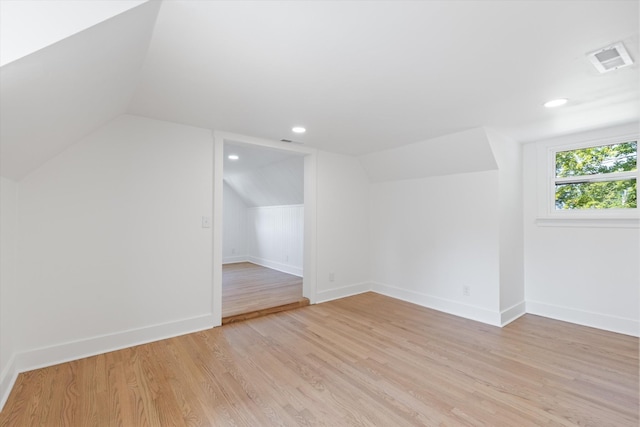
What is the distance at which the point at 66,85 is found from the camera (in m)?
1.44

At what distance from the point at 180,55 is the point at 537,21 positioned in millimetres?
1891

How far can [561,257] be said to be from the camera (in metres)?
3.33

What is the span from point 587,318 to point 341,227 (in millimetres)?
3009

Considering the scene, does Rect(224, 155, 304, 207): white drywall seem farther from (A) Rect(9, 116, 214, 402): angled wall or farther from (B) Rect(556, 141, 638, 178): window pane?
(B) Rect(556, 141, 638, 178): window pane

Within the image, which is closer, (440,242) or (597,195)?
(597,195)

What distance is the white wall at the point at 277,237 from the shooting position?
221 inches

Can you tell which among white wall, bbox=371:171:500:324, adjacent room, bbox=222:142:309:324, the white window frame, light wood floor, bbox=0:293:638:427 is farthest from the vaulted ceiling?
light wood floor, bbox=0:293:638:427

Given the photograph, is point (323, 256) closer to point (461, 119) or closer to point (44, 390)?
point (461, 119)

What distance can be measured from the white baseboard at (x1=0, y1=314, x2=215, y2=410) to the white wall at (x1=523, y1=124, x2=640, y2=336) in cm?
391

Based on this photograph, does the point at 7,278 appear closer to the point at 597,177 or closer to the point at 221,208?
the point at 221,208

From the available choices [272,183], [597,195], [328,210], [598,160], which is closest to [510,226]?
[597,195]

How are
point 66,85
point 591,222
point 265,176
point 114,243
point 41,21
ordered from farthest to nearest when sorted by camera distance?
1. point 265,176
2. point 591,222
3. point 114,243
4. point 66,85
5. point 41,21

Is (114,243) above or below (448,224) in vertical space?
below

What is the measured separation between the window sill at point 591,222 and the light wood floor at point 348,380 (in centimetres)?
111
